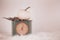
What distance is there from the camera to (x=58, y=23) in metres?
1.67

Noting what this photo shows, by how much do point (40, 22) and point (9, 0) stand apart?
0.51 metres

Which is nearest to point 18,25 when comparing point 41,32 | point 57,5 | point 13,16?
point 13,16

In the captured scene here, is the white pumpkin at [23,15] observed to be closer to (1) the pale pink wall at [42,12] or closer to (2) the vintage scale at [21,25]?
(2) the vintage scale at [21,25]

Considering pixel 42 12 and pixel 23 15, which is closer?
pixel 23 15

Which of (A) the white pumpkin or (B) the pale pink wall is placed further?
(B) the pale pink wall

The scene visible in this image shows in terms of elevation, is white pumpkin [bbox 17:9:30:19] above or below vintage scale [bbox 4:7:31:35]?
above

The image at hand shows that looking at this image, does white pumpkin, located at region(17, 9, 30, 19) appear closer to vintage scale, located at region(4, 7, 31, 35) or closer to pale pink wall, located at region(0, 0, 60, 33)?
vintage scale, located at region(4, 7, 31, 35)

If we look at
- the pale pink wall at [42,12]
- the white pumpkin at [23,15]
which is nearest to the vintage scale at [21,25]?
the white pumpkin at [23,15]

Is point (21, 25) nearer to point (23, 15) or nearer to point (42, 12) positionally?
point (23, 15)

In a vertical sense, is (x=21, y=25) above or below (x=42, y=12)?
below

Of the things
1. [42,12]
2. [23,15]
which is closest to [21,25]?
[23,15]

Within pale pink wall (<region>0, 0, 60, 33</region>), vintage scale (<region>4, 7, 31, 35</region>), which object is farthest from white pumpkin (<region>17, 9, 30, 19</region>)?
pale pink wall (<region>0, 0, 60, 33</region>)

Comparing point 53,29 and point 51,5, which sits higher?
point 51,5

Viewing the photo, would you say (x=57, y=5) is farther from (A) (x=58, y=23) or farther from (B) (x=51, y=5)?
(A) (x=58, y=23)
